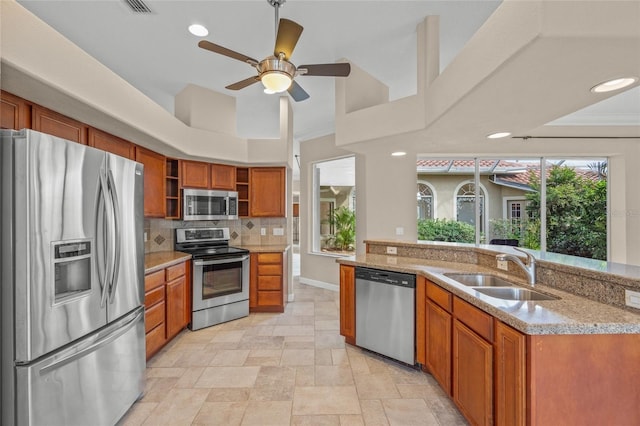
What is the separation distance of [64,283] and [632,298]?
300cm

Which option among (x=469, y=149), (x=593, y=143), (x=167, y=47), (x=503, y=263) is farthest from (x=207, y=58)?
(x=593, y=143)

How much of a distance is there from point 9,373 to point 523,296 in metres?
2.96

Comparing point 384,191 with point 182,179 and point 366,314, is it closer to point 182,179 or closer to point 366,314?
point 366,314

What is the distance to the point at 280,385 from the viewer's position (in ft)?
7.67

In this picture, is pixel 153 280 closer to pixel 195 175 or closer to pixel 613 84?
pixel 195 175

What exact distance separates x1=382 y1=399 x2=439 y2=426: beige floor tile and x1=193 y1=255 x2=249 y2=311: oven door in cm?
232

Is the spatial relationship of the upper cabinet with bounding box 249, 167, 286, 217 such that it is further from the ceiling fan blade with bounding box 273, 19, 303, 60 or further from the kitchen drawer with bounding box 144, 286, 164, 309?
the ceiling fan blade with bounding box 273, 19, 303, 60

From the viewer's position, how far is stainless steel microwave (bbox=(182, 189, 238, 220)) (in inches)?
149

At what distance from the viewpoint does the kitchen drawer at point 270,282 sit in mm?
4031

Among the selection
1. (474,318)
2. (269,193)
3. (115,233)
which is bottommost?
(474,318)

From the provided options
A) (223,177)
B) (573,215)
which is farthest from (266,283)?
(573,215)

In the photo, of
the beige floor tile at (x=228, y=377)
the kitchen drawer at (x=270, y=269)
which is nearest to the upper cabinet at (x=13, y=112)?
the beige floor tile at (x=228, y=377)

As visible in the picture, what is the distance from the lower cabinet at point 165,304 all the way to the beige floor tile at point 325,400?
149 centimetres

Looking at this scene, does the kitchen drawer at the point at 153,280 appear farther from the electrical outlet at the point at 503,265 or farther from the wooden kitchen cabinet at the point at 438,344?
the electrical outlet at the point at 503,265
